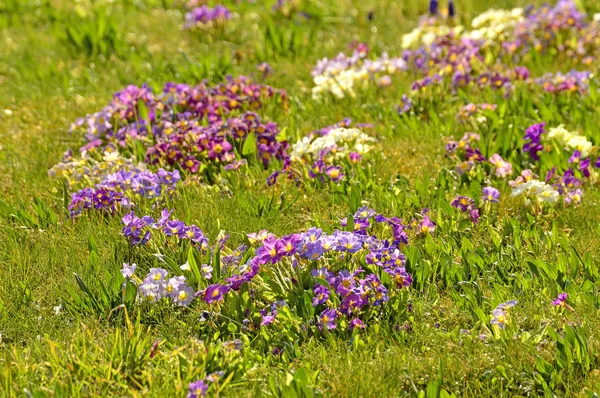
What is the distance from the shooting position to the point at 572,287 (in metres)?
3.54

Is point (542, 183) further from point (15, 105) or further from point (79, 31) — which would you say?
point (79, 31)

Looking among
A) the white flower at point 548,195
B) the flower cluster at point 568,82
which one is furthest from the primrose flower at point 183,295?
the flower cluster at point 568,82

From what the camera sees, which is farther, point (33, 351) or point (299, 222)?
point (299, 222)

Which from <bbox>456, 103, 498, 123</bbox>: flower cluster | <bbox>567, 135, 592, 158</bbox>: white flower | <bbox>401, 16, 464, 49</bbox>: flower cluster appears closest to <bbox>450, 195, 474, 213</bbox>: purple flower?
<bbox>567, 135, 592, 158</bbox>: white flower

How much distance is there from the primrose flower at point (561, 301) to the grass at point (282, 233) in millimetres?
50

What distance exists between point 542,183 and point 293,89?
2541mm

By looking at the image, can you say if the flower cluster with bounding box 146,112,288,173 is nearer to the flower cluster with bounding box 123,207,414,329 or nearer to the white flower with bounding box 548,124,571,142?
the flower cluster with bounding box 123,207,414,329

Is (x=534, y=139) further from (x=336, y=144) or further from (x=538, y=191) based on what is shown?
(x=336, y=144)

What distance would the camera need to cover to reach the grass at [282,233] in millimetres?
3184

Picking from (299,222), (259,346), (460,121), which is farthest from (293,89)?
(259,346)

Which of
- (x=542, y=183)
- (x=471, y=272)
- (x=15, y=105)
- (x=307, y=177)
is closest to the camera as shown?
(x=471, y=272)

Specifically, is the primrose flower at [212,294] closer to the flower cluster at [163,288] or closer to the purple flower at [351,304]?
the flower cluster at [163,288]

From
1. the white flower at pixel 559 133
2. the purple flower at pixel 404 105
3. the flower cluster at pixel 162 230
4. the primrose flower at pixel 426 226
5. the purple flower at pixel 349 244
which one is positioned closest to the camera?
the purple flower at pixel 349 244

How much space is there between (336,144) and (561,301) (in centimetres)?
192
